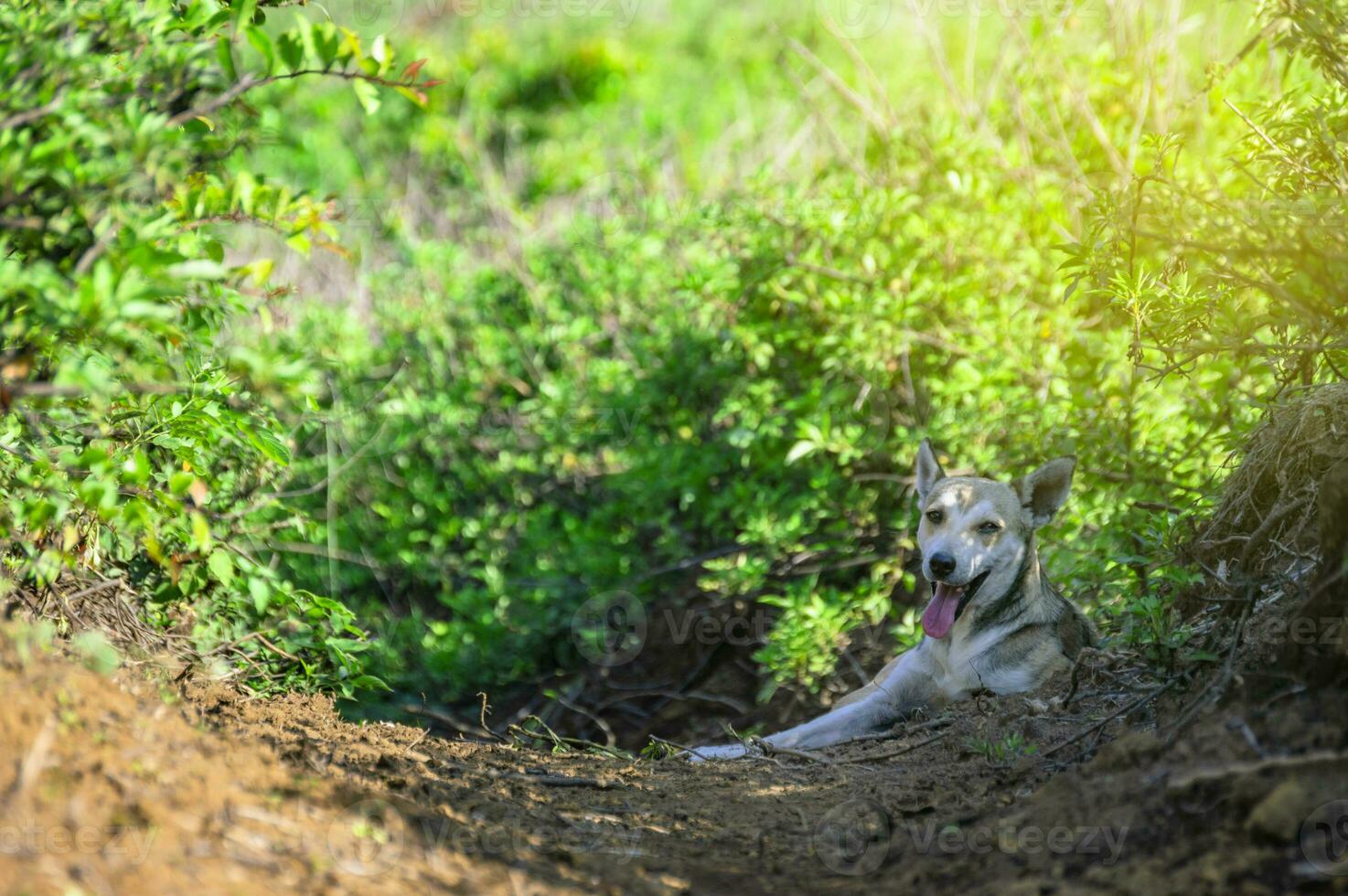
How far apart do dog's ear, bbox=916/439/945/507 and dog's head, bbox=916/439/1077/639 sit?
0.66ft

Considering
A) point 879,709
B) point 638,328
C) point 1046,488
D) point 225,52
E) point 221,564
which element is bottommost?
point 879,709

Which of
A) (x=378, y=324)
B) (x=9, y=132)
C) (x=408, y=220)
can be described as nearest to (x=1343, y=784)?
(x=9, y=132)

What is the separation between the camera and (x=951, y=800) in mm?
4129

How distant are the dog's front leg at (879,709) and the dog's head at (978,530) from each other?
0.94 ft

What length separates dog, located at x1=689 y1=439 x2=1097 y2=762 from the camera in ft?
19.9

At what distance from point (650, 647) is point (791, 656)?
2.33 meters

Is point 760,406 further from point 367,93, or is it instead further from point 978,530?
point 367,93

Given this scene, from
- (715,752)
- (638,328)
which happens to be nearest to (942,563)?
(715,752)

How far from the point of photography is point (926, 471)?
22.1ft

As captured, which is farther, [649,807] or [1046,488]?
[1046,488]

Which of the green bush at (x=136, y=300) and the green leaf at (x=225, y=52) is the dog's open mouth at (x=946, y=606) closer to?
the green bush at (x=136, y=300)

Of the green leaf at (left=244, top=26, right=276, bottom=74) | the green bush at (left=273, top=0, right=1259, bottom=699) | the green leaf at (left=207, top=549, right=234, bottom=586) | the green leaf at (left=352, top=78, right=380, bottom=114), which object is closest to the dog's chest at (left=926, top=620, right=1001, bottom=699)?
the green bush at (left=273, top=0, right=1259, bottom=699)

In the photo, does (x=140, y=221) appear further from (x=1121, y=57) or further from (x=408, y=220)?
(x=408, y=220)

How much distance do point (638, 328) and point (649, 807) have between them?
654 centimetres
